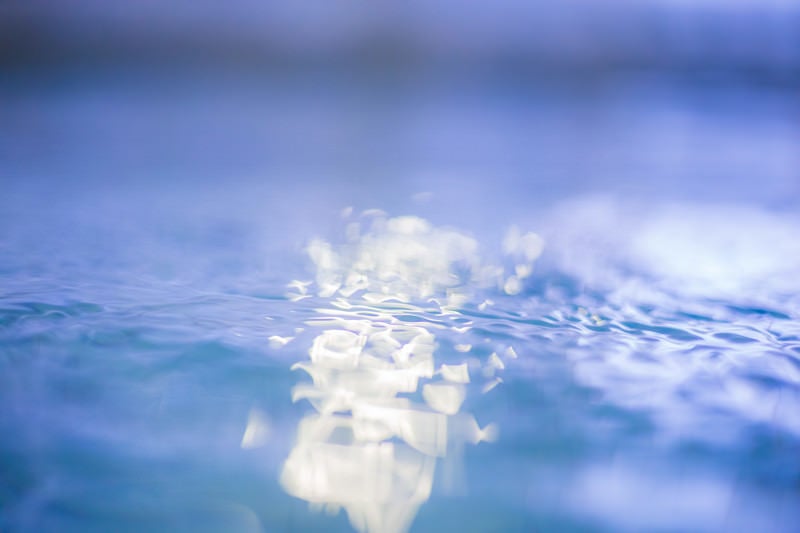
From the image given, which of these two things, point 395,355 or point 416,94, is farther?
point 416,94

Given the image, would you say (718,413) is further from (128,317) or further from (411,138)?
(411,138)

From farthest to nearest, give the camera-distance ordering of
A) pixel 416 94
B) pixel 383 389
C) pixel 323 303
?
1. pixel 416 94
2. pixel 323 303
3. pixel 383 389

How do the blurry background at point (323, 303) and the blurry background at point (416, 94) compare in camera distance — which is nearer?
the blurry background at point (323, 303)

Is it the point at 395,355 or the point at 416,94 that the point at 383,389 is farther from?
the point at 416,94

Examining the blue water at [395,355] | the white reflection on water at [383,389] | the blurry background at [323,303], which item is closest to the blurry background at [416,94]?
the blurry background at [323,303]

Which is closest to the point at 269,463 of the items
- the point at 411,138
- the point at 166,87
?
the point at 411,138

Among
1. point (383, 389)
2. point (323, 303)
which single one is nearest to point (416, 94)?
point (323, 303)

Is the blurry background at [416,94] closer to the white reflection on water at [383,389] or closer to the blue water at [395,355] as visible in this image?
the blue water at [395,355]
